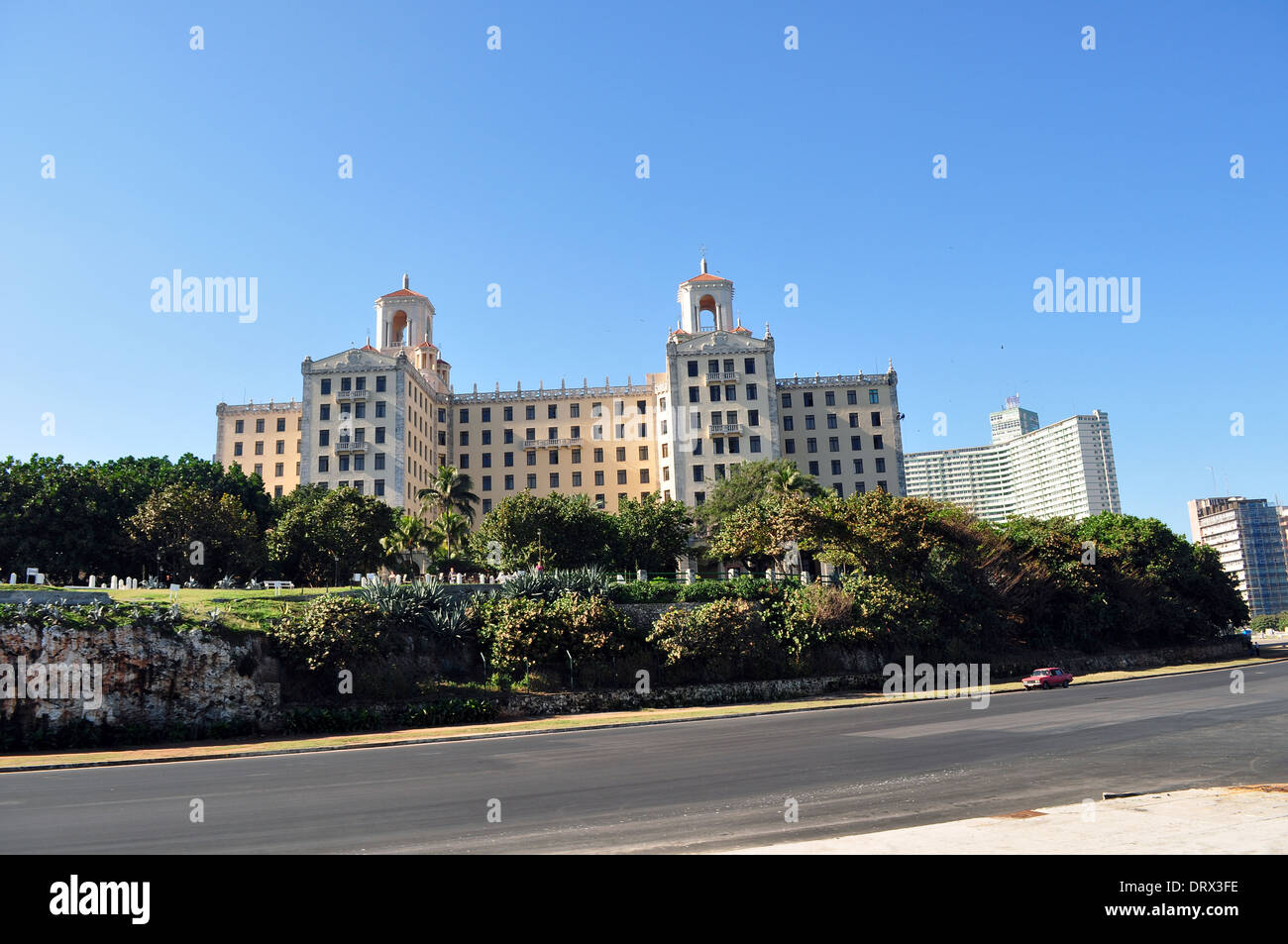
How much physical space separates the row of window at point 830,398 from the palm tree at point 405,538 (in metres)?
45.3

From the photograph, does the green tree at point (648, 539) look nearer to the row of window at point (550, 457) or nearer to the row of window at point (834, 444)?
the row of window at point (550, 457)

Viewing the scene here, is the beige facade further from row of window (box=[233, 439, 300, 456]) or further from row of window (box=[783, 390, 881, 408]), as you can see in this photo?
row of window (box=[783, 390, 881, 408])

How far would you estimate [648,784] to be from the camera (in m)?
16.1

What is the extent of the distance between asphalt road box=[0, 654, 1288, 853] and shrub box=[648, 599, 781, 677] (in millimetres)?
12617

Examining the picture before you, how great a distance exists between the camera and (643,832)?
1155 cm

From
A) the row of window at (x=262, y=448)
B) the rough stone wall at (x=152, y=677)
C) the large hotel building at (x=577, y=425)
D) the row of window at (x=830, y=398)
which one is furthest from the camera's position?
the row of window at (x=262, y=448)

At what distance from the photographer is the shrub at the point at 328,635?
33.0 metres

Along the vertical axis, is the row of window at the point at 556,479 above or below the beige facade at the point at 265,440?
below

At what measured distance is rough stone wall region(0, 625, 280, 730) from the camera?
2817 cm

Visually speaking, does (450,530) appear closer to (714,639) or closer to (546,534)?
(546,534)

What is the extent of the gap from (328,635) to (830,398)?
7024cm

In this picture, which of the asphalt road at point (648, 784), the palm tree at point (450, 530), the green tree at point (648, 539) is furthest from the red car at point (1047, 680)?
the palm tree at point (450, 530)

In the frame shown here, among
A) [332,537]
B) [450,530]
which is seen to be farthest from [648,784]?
[450,530]
